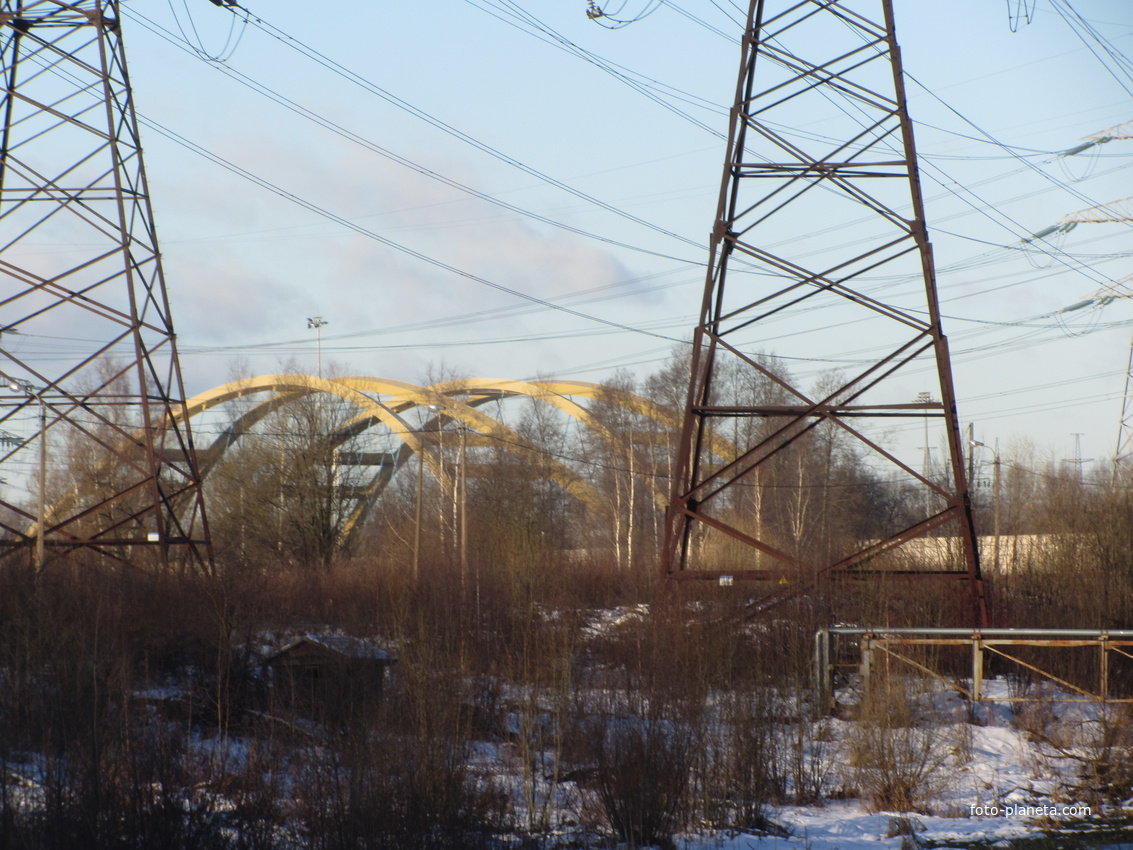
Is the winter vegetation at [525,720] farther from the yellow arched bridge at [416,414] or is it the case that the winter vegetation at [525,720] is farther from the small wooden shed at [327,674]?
the yellow arched bridge at [416,414]

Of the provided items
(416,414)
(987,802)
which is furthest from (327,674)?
(416,414)

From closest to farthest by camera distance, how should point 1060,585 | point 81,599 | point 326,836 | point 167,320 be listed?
point 326,836 → point 81,599 → point 167,320 → point 1060,585

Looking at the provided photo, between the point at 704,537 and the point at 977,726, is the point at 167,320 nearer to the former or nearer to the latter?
the point at 977,726

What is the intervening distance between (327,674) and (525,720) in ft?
12.2

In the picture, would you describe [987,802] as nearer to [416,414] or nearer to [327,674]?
[327,674]

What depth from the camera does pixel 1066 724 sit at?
1250cm

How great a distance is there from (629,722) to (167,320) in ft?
38.9

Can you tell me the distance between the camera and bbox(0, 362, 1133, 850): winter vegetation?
8055 mm

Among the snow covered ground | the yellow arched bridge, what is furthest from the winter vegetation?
the yellow arched bridge

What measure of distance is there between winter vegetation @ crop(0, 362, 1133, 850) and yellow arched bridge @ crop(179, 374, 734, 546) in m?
17.1

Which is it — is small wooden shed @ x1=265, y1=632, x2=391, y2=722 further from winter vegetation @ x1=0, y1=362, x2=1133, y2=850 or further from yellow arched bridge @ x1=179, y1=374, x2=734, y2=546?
yellow arched bridge @ x1=179, y1=374, x2=734, y2=546

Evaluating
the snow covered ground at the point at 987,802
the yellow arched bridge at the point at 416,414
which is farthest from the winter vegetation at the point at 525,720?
the yellow arched bridge at the point at 416,414

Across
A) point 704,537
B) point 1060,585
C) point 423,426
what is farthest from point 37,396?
point 423,426

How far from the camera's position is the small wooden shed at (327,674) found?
11.5 meters
